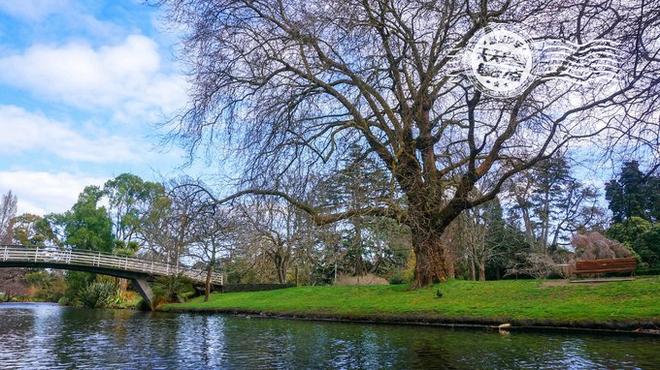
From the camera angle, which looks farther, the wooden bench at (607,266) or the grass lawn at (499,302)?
the wooden bench at (607,266)

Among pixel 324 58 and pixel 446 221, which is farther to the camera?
pixel 446 221

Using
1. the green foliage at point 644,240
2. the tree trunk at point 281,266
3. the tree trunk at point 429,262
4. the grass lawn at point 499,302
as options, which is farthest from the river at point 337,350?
the tree trunk at point 281,266

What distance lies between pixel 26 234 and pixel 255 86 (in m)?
57.6

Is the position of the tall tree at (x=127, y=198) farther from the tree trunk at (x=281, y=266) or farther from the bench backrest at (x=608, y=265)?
the bench backrest at (x=608, y=265)

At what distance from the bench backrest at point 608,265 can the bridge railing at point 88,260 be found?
26785 millimetres

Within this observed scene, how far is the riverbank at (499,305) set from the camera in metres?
12.9

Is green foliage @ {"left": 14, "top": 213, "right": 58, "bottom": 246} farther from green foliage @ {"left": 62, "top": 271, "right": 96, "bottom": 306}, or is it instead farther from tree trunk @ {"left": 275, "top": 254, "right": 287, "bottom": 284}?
tree trunk @ {"left": 275, "top": 254, "right": 287, "bottom": 284}

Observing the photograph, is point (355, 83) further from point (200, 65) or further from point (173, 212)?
point (173, 212)

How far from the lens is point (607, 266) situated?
19328mm

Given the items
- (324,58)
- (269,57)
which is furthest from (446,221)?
(269,57)

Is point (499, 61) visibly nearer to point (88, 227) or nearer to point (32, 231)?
point (88, 227)

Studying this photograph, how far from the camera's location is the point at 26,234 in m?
62.0

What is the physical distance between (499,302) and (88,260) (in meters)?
30.8

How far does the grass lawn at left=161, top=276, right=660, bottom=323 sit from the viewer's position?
13281mm
